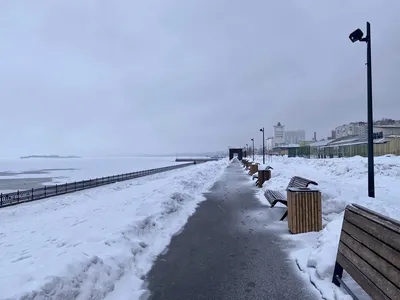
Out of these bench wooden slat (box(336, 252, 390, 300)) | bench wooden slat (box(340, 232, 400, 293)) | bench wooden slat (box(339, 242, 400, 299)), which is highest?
bench wooden slat (box(340, 232, 400, 293))

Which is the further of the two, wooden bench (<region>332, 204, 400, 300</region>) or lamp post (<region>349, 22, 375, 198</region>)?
lamp post (<region>349, 22, 375, 198</region>)

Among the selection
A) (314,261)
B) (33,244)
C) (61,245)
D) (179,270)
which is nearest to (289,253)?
(314,261)

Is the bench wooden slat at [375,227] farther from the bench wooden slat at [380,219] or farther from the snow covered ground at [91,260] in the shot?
the snow covered ground at [91,260]

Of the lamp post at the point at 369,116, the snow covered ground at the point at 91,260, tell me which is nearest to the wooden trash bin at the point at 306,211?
the lamp post at the point at 369,116

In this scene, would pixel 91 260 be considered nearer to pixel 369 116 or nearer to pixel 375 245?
pixel 375 245

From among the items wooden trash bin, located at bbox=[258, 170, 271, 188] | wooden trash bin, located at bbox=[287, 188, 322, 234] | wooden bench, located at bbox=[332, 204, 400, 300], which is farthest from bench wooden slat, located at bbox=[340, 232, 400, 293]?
wooden trash bin, located at bbox=[258, 170, 271, 188]

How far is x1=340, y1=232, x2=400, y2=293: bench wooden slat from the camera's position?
257cm

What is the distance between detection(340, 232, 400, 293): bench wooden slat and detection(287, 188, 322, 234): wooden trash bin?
307 cm

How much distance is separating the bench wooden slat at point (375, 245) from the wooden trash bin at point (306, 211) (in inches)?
117

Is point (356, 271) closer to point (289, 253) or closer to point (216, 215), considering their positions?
point (289, 253)

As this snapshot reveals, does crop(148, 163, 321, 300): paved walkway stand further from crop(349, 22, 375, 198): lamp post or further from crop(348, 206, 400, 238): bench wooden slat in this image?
crop(349, 22, 375, 198): lamp post

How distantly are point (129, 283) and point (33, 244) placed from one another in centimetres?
321

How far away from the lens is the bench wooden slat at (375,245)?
2.59 metres

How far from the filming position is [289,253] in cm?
554
